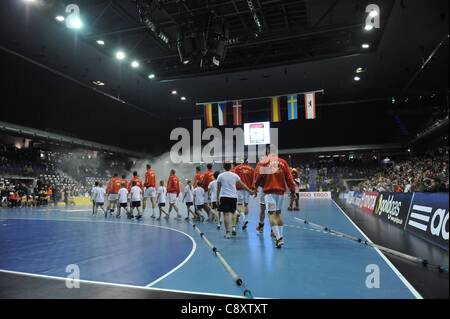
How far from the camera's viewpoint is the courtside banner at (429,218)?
5.42 meters

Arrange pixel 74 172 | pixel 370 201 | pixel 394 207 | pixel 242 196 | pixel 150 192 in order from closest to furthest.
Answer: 1. pixel 394 207
2. pixel 242 196
3. pixel 150 192
4. pixel 370 201
5. pixel 74 172

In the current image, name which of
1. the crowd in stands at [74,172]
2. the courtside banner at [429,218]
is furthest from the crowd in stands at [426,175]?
the crowd in stands at [74,172]

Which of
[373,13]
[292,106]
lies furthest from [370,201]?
[373,13]

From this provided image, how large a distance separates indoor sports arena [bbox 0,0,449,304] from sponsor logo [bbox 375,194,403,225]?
115mm

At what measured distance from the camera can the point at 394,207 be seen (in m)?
9.01

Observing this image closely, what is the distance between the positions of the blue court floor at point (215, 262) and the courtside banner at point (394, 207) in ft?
6.08

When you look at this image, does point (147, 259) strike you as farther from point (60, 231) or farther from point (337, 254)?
point (60, 231)

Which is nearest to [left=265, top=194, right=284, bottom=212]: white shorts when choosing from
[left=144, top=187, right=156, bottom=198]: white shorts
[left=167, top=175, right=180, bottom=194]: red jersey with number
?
[left=167, top=175, right=180, bottom=194]: red jersey with number

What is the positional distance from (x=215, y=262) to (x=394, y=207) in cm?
666

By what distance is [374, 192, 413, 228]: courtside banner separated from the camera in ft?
26.2

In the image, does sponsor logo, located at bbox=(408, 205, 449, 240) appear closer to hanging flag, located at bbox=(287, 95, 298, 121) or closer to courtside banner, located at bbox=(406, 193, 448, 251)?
courtside banner, located at bbox=(406, 193, 448, 251)

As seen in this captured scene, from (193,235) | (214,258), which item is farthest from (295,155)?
(214,258)

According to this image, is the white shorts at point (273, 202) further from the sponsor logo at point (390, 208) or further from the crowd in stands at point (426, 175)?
the sponsor logo at point (390, 208)

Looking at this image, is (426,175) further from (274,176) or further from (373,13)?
(373,13)
